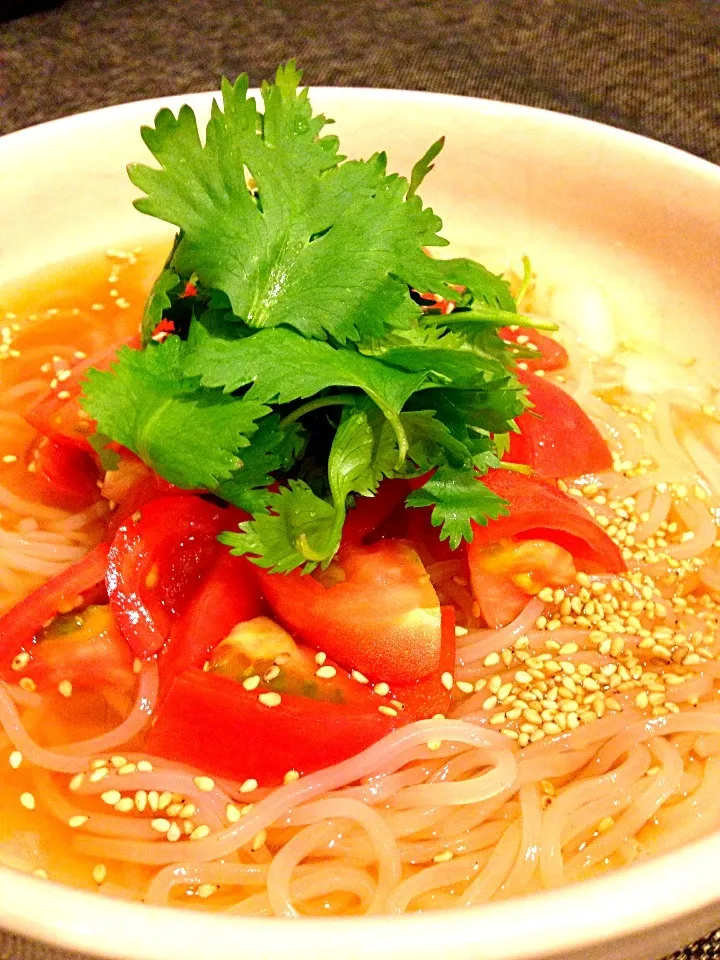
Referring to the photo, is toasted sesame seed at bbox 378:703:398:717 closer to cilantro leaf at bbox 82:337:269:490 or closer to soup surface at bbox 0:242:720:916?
soup surface at bbox 0:242:720:916

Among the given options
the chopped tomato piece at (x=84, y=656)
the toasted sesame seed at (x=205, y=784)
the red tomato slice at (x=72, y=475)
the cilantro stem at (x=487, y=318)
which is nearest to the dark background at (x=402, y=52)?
the red tomato slice at (x=72, y=475)

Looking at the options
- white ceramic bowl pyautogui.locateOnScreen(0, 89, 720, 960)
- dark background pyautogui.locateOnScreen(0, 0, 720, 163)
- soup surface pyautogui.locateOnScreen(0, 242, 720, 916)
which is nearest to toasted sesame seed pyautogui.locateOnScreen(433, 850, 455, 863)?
soup surface pyautogui.locateOnScreen(0, 242, 720, 916)

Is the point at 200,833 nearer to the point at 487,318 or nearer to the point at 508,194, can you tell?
the point at 487,318

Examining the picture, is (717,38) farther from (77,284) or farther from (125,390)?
(125,390)

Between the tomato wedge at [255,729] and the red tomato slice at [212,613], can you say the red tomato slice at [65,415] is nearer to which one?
the red tomato slice at [212,613]

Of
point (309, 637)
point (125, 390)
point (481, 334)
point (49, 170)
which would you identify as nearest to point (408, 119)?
point (49, 170)
